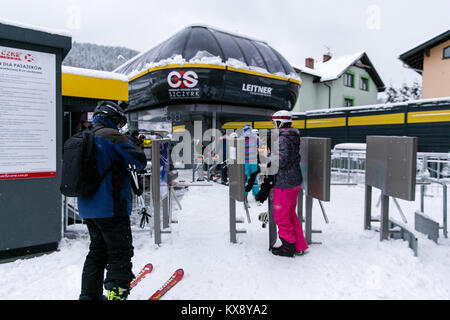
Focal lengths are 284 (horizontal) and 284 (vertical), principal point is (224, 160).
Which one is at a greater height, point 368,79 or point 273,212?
point 368,79

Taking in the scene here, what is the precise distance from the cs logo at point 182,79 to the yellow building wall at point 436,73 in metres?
17.1

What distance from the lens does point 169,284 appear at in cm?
290

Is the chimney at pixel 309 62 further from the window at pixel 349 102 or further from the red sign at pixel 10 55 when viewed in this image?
the red sign at pixel 10 55

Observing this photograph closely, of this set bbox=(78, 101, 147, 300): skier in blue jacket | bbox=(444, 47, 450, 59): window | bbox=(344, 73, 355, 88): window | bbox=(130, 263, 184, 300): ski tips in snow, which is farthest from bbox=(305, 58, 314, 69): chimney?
bbox=(78, 101, 147, 300): skier in blue jacket

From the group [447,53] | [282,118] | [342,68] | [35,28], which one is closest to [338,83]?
[342,68]

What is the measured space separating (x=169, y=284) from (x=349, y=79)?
27.2 metres

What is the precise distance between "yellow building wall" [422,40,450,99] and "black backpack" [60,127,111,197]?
851 inches

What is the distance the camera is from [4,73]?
11.1 feet

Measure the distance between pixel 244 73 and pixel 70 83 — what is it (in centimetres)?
548

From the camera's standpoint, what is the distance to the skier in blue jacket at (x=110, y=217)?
236cm

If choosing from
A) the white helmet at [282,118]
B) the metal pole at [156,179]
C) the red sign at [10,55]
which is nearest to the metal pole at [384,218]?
the white helmet at [282,118]

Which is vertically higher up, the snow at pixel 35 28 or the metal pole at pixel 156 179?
the snow at pixel 35 28
